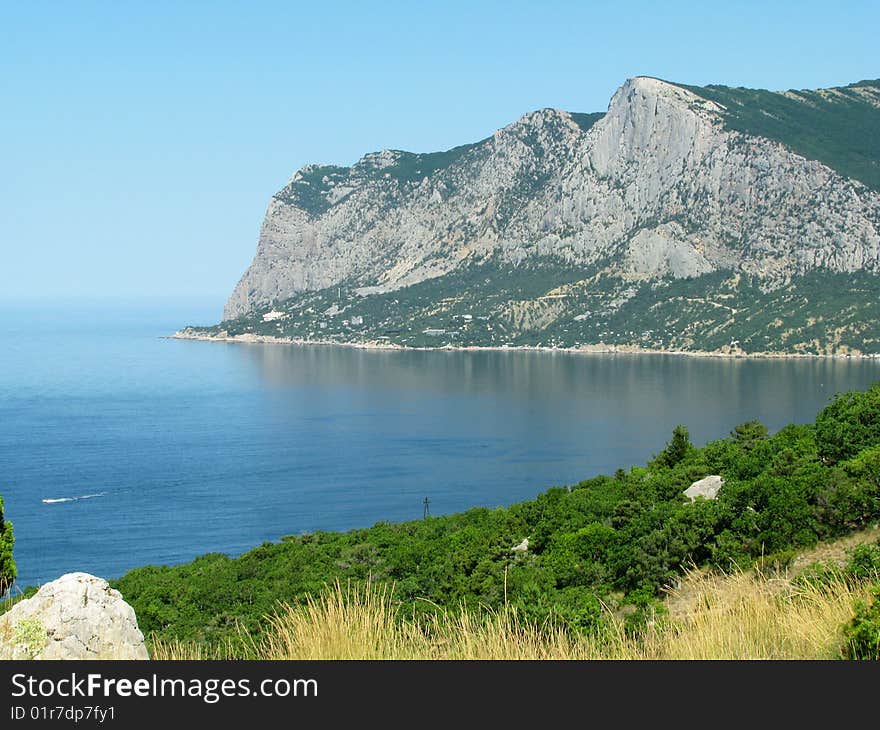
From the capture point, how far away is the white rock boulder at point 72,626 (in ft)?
28.6

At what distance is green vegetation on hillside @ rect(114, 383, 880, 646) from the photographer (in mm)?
18875

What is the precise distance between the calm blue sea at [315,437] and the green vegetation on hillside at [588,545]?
1269 inches

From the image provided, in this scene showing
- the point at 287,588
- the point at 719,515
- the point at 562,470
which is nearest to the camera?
the point at 719,515

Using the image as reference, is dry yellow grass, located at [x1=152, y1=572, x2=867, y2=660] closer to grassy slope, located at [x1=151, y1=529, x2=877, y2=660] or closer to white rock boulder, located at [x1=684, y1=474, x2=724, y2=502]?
grassy slope, located at [x1=151, y1=529, x2=877, y2=660]

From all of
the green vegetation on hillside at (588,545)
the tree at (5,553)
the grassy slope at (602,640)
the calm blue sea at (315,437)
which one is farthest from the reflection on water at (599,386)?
the grassy slope at (602,640)

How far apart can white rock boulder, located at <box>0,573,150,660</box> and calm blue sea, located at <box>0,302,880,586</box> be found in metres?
49.3

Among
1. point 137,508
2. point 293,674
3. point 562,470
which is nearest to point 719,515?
point 293,674

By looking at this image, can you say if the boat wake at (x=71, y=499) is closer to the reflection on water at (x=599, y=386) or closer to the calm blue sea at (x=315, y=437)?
the calm blue sea at (x=315, y=437)

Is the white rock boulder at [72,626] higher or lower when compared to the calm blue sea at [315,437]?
higher

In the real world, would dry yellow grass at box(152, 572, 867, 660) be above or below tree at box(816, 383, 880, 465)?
above

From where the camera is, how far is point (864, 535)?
18547 millimetres

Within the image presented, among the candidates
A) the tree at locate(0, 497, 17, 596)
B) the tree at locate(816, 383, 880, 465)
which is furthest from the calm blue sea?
the tree at locate(816, 383, 880, 465)

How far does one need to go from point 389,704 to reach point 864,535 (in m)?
15.5

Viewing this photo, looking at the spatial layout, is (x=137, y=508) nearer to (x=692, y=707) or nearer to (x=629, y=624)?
(x=629, y=624)
